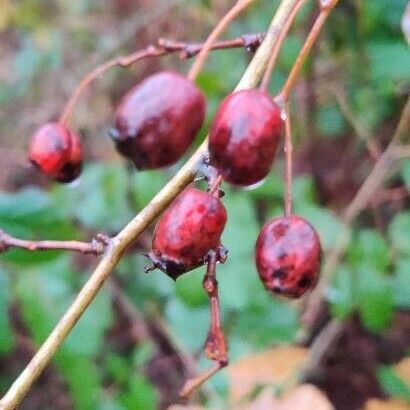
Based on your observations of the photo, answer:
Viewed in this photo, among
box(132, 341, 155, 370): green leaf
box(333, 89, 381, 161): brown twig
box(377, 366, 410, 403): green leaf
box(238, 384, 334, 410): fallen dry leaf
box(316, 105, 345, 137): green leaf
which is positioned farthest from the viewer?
box(316, 105, 345, 137): green leaf

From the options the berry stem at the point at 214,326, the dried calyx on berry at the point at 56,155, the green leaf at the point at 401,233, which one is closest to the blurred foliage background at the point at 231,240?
the green leaf at the point at 401,233

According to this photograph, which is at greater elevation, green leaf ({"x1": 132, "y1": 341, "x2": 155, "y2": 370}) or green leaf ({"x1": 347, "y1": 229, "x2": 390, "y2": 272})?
green leaf ({"x1": 132, "y1": 341, "x2": 155, "y2": 370})

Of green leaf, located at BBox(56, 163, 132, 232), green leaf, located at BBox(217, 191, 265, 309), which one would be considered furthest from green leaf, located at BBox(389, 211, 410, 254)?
green leaf, located at BBox(56, 163, 132, 232)

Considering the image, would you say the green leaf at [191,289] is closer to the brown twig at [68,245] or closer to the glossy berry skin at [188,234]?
the brown twig at [68,245]

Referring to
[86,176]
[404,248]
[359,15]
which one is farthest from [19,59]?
[404,248]

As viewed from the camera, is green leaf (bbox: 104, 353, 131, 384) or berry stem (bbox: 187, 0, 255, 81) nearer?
berry stem (bbox: 187, 0, 255, 81)

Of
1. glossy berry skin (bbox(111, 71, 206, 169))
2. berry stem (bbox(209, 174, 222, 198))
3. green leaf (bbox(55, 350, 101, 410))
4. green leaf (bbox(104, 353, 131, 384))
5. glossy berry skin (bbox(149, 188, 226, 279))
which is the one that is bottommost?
glossy berry skin (bbox(149, 188, 226, 279))

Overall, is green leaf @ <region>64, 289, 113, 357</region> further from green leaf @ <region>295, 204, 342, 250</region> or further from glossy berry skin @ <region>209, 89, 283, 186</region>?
glossy berry skin @ <region>209, 89, 283, 186</region>
